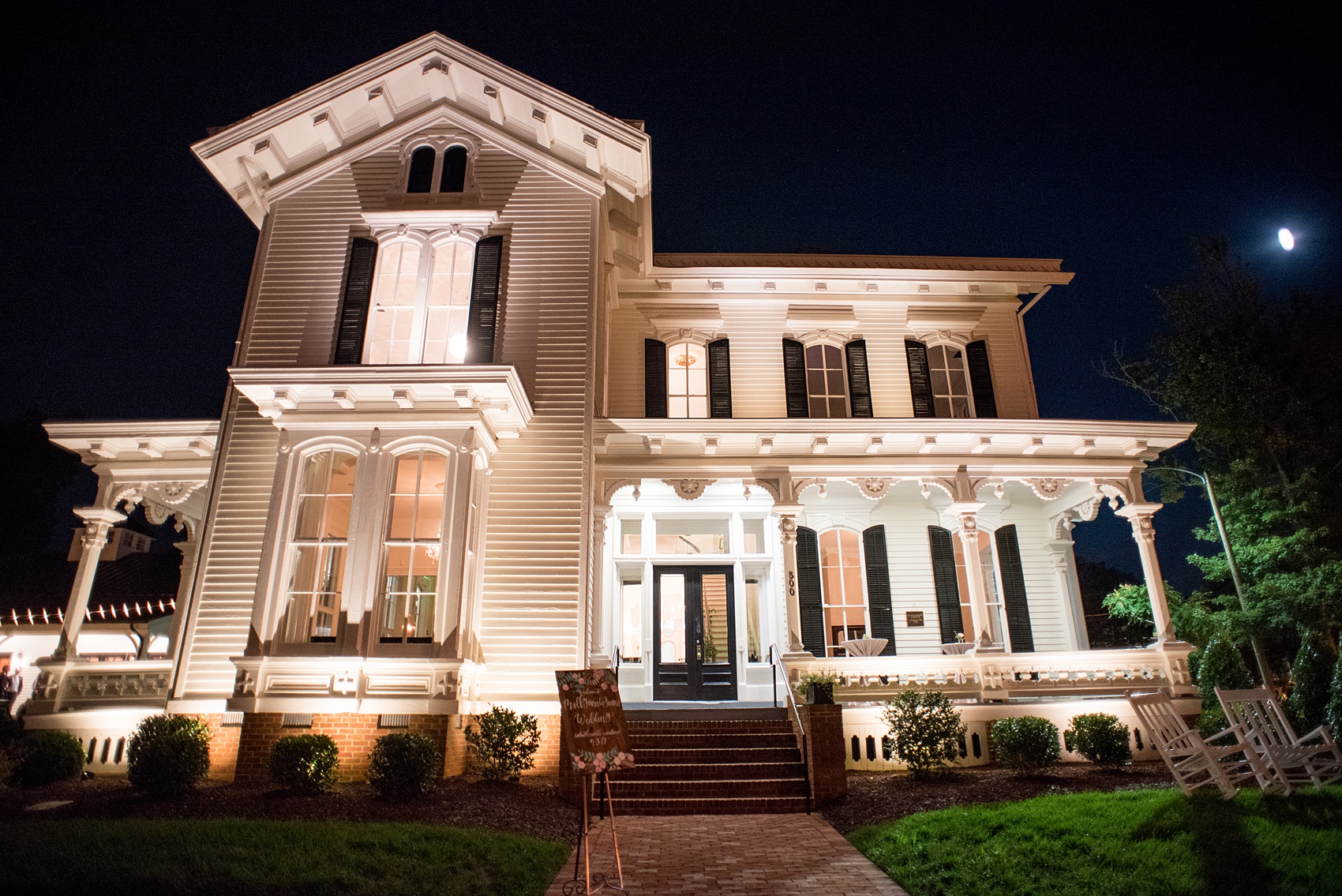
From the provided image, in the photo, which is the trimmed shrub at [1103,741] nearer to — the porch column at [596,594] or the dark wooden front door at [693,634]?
the dark wooden front door at [693,634]

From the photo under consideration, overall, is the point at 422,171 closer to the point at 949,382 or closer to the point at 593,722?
the point at 593,722

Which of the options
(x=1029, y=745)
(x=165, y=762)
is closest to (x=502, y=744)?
(x=165, y=762)

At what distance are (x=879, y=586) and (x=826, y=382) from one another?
401 cm

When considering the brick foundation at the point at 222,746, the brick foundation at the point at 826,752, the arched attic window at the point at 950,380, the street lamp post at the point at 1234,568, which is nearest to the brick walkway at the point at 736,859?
the brick foundation at the point at 826,752

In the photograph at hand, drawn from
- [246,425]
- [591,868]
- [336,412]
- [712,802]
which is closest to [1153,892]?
[591,868]

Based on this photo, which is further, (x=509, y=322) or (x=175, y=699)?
(x=509, y=322)

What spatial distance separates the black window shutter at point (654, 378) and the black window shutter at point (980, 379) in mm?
6027

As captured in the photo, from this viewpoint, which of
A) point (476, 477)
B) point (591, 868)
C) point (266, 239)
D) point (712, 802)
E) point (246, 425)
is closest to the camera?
Result: point (591, 868)

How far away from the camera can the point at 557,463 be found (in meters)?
10.8

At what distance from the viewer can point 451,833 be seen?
602 centimetres

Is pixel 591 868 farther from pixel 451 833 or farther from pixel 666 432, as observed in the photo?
pixel 666 432

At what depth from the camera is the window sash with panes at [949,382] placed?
14.3 meters

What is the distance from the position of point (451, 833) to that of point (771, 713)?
4897 millimetres

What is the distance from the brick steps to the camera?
26.7ft
